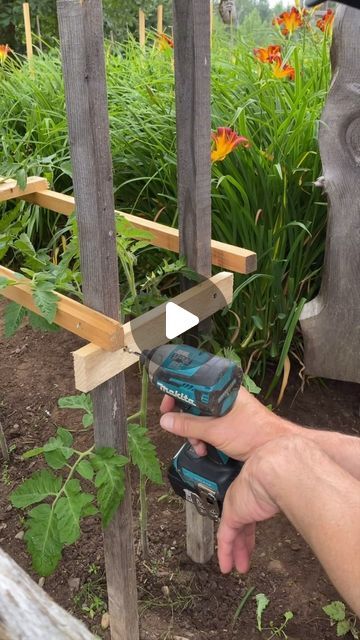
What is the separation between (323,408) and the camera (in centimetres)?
246

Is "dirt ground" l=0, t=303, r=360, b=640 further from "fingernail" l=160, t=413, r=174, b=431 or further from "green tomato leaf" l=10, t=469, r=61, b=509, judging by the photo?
"fingernail" l=160, t=413, r=174, b=431

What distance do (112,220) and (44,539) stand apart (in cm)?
71

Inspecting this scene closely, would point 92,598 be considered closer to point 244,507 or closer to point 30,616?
point 244,507

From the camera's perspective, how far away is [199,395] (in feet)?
3.85

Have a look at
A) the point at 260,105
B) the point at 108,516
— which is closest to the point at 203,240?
the point at 108,516

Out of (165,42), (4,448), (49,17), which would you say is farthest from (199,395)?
(49,17)

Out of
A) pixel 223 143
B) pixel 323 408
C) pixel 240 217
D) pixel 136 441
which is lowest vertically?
pixel 323 408

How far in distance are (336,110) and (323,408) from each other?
1.11 metres

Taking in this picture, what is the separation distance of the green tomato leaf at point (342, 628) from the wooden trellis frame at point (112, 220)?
1.58ft

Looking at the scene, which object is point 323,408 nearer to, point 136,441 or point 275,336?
point 275,336

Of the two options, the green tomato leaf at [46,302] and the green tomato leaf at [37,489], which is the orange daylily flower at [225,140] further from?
the green tomato leaf at [37,489]

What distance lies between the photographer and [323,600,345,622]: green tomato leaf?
1.80m

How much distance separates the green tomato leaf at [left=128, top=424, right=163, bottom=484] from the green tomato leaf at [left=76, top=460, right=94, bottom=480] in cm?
11

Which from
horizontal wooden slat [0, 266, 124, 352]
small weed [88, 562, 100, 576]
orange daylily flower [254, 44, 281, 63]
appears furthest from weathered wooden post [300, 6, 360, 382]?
horizontal wooden slat [0, 266, 124, 352]
